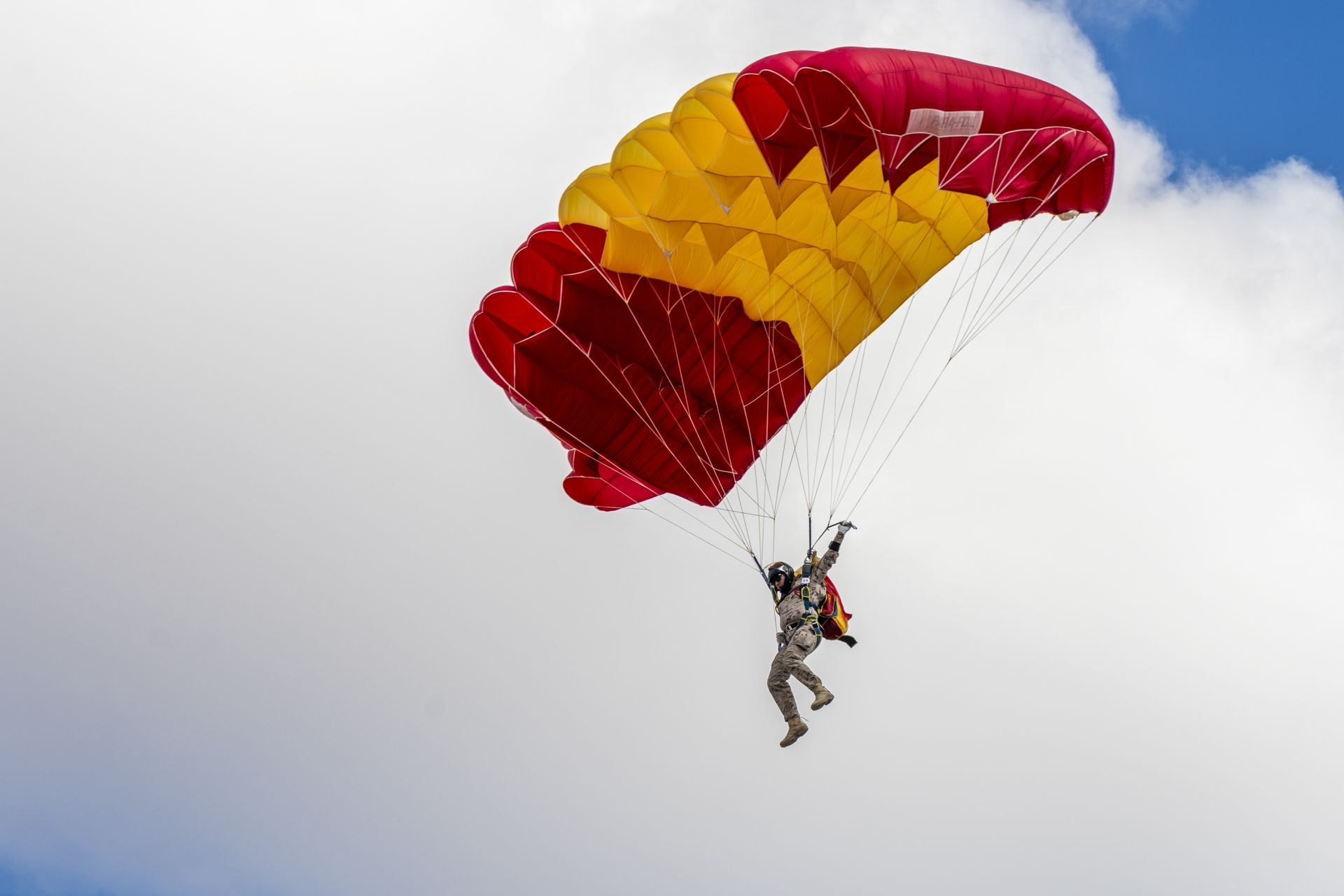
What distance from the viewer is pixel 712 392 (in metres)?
19.1

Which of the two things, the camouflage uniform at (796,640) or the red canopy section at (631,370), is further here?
the red canopy section at (631,370)

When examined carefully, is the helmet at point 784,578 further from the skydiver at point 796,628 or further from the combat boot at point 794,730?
the combat boot at point 794,730

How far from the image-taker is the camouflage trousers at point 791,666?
16484mm

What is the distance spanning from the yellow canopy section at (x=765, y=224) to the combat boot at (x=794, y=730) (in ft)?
14.8

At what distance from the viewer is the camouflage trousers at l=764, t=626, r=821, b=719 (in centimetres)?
1648

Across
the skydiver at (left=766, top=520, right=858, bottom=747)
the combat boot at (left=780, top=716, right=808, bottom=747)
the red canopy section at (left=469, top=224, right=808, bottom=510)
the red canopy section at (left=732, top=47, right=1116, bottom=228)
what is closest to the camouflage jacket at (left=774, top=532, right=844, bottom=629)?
the skydiver at (left=766, top=520, right=858, bottom=747)

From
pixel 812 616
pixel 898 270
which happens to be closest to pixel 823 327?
pixel 898 270

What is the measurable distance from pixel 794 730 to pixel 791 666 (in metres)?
0.61

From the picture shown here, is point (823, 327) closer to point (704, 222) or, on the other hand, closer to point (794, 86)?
point (704, 222)

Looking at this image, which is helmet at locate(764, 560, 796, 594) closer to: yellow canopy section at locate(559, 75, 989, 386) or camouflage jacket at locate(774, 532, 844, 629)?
camouflage jacket at locate(774, 532, 844, 629)

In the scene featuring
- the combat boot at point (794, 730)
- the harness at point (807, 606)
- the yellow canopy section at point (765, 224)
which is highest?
the yellow canopy section at point (765, 224)

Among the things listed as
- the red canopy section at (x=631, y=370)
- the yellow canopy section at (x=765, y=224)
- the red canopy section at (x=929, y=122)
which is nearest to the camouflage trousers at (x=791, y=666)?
the red canopy section at (x=631, y=370)

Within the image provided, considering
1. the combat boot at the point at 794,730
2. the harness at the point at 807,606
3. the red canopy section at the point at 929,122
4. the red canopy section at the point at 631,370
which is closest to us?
the red canopy section at the point at 929,122

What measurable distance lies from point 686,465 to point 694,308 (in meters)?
2.06
